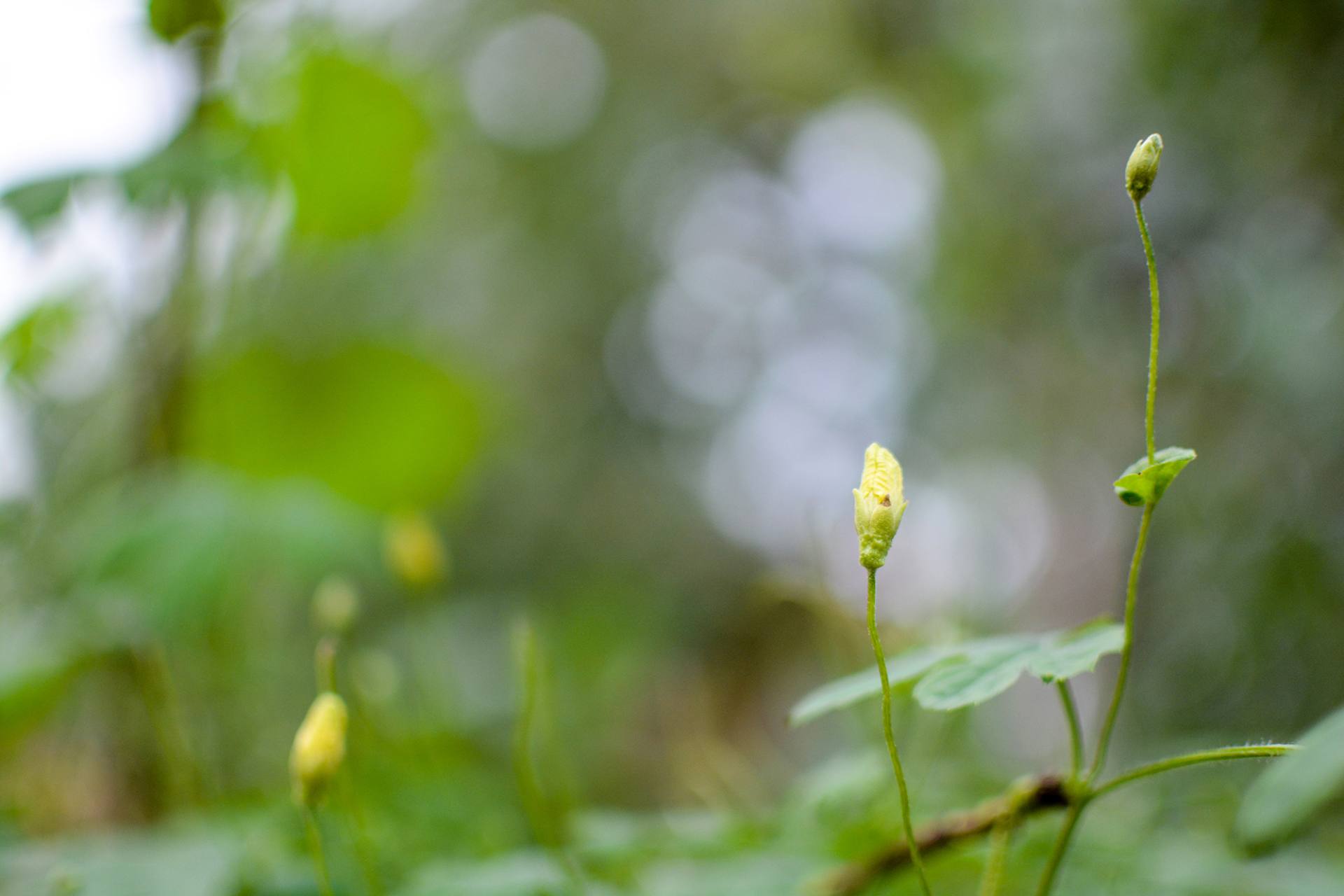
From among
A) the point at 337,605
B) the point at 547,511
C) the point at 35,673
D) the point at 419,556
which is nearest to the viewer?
the point at 337,605

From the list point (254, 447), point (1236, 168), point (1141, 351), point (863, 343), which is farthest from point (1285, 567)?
point (863, 343)

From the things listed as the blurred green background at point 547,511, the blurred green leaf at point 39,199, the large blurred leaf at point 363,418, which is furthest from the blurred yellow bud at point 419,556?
the large blurred leaf at point 363,418

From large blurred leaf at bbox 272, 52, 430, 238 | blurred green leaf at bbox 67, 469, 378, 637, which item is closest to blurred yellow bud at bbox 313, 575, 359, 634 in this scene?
blurred green leaf at bbox 67, 469, 378, 637

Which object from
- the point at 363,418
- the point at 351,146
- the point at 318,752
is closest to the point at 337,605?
the point at 318,752

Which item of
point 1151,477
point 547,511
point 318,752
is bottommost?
point 547,511

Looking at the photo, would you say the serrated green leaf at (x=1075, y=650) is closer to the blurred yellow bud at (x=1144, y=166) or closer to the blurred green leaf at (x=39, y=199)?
the blurred yellow bud at (x=1144, y=166)

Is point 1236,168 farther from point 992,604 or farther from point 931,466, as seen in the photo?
point 931,466

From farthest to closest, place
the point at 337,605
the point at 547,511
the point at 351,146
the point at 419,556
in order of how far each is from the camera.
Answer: the point at 547,511 < the point at 351,146 < the point at 419,556 < the point at 337,605

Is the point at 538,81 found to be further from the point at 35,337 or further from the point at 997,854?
the point at 997,854
